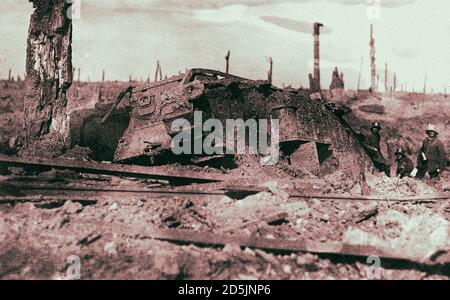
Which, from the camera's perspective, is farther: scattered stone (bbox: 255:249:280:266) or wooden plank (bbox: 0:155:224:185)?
wooden plank (bbox: 0:155:224:185)

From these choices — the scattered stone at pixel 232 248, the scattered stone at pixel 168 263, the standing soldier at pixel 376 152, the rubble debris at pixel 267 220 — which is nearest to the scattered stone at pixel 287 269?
the scattered stone at pixel 232 248

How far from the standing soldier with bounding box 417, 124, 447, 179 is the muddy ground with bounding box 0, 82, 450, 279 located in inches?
81.3

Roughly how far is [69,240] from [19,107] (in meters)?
20.8

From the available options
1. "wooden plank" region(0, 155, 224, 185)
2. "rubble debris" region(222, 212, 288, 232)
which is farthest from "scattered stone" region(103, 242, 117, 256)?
"wooden plank" region(0, 155, 224, 185)

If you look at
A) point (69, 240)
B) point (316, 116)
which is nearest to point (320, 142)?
point (316, 116)

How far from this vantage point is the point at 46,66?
9875 mm

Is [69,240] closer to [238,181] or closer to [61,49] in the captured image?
[238,181]

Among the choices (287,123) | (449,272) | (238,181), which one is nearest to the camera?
(449,272)

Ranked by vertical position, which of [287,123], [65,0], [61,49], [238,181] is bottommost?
[238,181]

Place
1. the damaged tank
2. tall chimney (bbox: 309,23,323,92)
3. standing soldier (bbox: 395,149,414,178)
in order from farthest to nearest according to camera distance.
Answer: tall chimney (bbox: 309,23,323,92) → standing soldier (bbox: 395,149,414,178) → the damaged tank

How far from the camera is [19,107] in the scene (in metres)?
25.2

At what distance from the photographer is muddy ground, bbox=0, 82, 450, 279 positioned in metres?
5.84

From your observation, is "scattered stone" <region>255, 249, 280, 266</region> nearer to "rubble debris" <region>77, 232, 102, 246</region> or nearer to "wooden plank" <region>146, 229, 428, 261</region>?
"wooden plank" <region>146, 229, 428, 261</region>

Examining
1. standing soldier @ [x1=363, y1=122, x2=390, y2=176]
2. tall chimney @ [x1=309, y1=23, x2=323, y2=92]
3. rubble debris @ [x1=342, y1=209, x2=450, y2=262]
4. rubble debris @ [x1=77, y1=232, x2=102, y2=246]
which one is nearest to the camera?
rubble debris @ [x1=342, y1=209, x2=450, y2=262]
